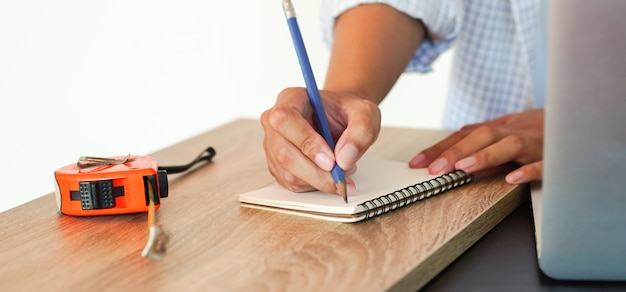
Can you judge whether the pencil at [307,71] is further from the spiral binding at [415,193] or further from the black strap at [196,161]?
the black strap at [196,161]

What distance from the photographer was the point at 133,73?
3119mm

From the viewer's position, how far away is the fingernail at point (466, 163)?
2.80 ft

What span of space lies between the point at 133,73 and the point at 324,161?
248 cm

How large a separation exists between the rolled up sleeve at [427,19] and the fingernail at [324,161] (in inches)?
18.2

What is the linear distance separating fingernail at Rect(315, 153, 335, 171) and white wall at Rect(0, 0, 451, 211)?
2.28m

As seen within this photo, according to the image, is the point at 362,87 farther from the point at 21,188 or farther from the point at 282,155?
the point at 21,188

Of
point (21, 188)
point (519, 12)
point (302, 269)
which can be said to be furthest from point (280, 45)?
point (302, 269)

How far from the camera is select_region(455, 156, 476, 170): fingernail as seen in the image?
85 cm

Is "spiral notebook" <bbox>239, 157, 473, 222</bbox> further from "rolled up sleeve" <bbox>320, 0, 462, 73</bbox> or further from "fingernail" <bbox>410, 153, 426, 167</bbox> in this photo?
"rolled up sleeve" <bbox>320, 0, 462, 73</bbox>

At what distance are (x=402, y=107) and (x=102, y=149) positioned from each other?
1.27 meters

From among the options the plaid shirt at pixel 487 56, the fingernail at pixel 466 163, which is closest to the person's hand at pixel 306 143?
the fingernail at pixel 466 163

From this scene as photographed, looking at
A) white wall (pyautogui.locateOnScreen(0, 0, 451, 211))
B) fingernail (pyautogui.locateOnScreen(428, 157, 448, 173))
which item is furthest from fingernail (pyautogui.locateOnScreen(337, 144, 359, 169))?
white wall (pyautogui.locateOnScreen(0, 0, 451, 211))

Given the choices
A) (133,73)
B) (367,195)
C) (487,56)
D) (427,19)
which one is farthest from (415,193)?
(133,73)

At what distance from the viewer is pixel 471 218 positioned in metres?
0.72
